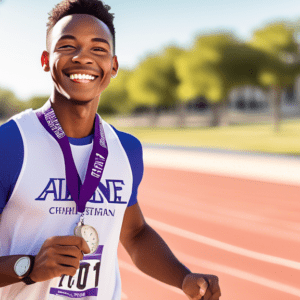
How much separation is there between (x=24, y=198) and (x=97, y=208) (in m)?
0.30

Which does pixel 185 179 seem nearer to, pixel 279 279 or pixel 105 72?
pixel 279 279

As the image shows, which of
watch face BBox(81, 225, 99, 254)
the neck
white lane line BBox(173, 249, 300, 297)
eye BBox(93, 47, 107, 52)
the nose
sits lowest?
white lane line BBox(173, 249, 300, 297)

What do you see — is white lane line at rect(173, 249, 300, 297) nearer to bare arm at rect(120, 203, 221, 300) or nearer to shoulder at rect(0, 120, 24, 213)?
bare arm at rect(120, 203, 221, 300)

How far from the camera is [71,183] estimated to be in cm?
187

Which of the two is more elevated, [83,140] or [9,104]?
[9,104]

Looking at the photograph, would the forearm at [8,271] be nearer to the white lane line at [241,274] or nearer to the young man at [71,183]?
the young man at [71,183]

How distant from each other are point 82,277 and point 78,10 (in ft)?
3.77

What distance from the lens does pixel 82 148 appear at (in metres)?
2.03

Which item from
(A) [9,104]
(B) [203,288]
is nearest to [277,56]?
(B) [203,288]

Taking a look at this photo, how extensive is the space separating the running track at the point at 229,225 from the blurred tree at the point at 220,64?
16158 mm

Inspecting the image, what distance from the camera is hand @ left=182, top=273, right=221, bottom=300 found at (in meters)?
1.94

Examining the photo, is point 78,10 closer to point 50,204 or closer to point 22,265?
point 50,204

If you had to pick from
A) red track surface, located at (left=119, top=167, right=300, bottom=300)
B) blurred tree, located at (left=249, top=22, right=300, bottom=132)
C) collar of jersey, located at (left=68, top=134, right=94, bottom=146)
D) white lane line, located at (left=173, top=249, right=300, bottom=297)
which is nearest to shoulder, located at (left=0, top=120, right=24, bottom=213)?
collar of jersey, located at (left=68, top=134, right=94, bottom=146)

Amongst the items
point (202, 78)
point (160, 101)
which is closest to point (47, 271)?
point (202, 78)
